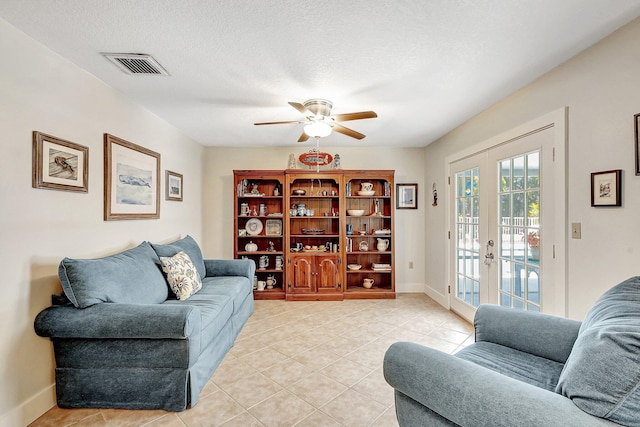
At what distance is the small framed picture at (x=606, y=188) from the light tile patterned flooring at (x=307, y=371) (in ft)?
5.67

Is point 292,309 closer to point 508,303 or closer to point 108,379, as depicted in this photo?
point 108,379

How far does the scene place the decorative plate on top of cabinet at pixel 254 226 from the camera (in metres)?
4.58

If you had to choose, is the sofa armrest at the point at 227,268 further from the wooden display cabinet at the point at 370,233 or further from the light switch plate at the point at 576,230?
the light switch plate at the point at 576,230

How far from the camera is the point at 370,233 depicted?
4.73 meters

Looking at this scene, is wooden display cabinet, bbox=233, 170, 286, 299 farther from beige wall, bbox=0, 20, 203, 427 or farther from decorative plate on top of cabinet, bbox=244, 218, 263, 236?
beige wall, bbox=0, 20, 203, 427

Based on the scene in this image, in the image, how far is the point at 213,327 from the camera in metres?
2.24

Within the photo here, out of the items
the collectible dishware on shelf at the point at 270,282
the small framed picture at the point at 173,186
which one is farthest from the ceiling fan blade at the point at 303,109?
the collectible dishware on shelf at the point at 270,282

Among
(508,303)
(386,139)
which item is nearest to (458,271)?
(508,303)

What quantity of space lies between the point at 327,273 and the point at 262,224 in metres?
1.34

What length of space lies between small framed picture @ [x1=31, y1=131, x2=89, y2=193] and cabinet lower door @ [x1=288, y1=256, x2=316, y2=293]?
9.03 feet

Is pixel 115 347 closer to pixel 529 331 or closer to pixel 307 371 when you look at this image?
pixel 307 371

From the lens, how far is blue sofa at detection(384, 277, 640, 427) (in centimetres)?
84

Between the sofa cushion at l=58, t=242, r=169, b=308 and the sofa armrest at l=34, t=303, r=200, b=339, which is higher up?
the sofa cushion at l=58, t=242, r=169, b=308

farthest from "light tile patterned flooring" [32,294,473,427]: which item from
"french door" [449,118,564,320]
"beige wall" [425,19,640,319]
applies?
"beige wall" [425,19,640,319]
